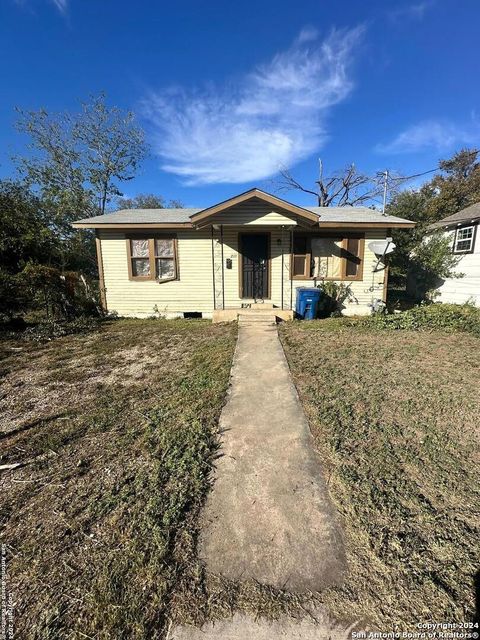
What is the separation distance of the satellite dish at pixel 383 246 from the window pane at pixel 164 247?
6.26m

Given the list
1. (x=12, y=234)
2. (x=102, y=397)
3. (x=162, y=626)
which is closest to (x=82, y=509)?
(x=162, y=626)

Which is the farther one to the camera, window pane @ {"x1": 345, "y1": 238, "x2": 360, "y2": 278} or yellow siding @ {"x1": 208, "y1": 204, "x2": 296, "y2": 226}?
window pane @ {"x1": 345, "y1": 238, "x2": 360, "y2": 278}

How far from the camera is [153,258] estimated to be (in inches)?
354

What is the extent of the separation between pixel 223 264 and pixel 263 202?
88.5 inches

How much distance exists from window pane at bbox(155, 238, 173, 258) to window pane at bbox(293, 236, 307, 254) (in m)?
3.97

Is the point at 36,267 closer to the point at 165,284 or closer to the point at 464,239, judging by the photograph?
the point at 165,284

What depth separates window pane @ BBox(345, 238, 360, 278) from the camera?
29.1 feet

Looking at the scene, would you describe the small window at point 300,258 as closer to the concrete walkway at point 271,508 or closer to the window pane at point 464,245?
the concrete walkway at point 271,508

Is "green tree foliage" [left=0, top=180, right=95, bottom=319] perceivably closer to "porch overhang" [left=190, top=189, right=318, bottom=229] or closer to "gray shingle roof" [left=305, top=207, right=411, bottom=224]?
"porch overhang" [left=190, top=189, right=318, bottom=229]

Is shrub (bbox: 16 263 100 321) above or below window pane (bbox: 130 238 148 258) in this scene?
below

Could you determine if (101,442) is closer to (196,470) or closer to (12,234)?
(196,470)

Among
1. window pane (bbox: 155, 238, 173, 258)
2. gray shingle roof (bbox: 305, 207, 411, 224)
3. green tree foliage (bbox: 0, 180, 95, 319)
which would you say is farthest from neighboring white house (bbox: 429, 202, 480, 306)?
green tree foliage (bbox: 0, 180, 95, 319)

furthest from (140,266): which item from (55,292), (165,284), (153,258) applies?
(55,292)

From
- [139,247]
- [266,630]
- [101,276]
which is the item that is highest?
[139,247]
